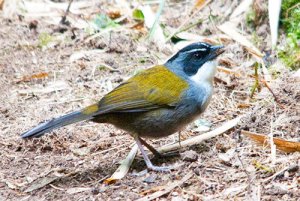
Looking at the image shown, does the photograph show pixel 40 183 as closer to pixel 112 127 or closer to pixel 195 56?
pixel 112 127

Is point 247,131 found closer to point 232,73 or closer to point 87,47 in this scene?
point 232,73

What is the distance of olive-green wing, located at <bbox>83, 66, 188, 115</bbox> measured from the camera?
5736mm

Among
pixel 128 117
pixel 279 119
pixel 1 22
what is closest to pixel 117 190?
pixel 128 117

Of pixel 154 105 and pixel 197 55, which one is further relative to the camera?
pixel 197 55

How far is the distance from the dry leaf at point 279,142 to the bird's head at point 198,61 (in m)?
0.65

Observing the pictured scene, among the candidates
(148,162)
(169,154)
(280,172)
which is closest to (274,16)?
(169,154)

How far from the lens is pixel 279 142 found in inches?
218

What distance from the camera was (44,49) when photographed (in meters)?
8.76

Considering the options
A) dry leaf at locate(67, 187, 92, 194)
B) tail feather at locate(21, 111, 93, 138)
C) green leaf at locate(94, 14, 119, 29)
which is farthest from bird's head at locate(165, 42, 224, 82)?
green leaf at locate(94, 14, 119, 29)

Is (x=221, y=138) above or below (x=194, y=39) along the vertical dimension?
below

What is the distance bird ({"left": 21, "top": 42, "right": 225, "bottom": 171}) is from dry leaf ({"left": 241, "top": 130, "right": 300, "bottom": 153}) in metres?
0.51

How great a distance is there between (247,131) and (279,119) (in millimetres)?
378

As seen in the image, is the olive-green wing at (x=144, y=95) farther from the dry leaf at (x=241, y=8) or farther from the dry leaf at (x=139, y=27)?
the dry leaf at (x=241, y=8)

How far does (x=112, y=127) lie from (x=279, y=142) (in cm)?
196
